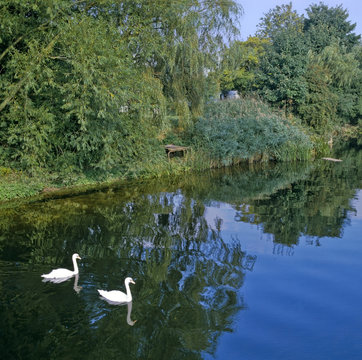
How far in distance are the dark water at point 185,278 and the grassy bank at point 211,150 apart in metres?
1.94

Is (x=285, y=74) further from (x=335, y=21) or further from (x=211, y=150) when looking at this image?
(x=335, y=21)

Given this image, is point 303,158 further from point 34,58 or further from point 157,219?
point 34,58

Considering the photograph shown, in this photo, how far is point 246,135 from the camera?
81.0 ft

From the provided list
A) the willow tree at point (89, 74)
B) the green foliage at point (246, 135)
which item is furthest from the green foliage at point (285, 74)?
the willow tree at point (89, 74)

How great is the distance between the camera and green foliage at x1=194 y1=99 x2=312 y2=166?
2416 cm

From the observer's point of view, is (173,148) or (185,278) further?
(173,148)

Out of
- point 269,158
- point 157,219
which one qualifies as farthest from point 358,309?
point 269,158

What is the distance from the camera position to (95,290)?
8.40 meters

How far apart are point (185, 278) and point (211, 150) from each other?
1574 cm

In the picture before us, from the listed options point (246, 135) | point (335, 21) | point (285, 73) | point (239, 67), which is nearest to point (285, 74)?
point (285, 73)

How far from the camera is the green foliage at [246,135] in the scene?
2416 cm

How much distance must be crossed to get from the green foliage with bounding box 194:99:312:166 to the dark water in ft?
25.2

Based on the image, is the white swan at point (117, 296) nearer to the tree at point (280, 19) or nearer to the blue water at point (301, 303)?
the blue water at point (301, 303)

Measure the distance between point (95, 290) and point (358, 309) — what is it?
5.06m
